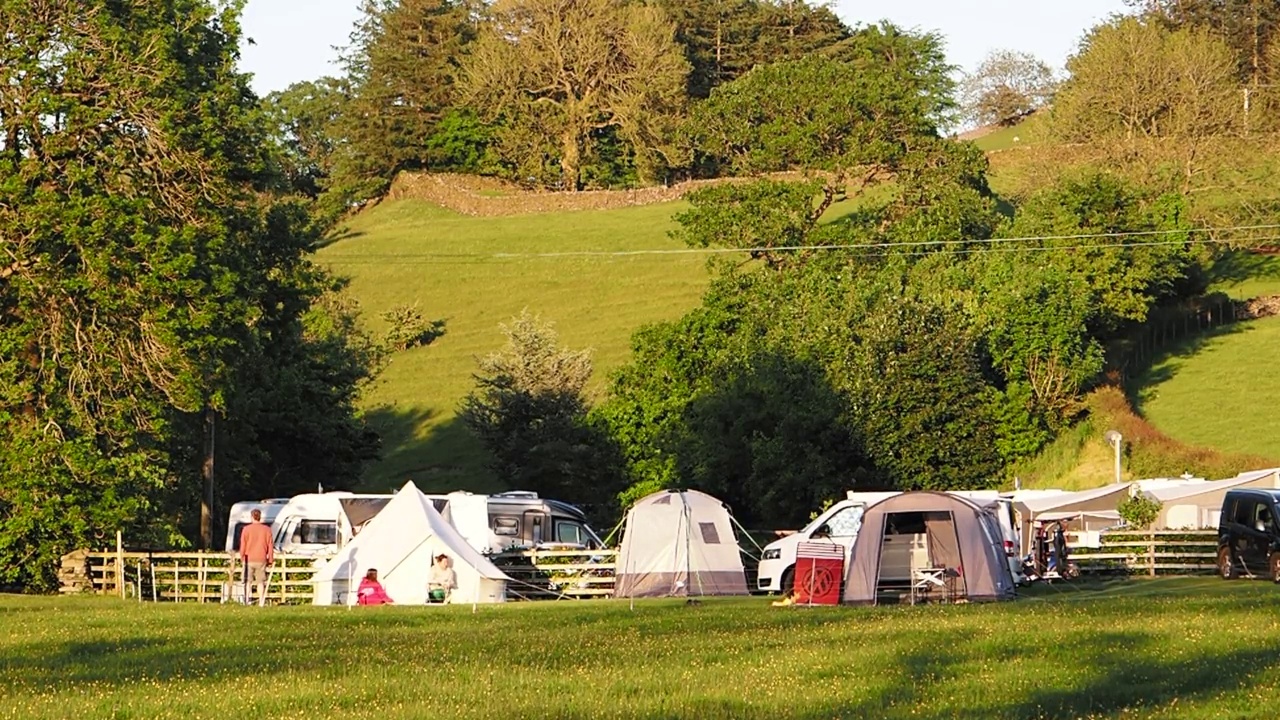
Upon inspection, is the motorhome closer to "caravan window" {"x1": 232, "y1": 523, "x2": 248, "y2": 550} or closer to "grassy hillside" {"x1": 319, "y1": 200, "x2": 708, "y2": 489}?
"caravan window" {"x1": 232, "y1": 523, "x2": 248, "y2": 550}

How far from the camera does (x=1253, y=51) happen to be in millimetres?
116438

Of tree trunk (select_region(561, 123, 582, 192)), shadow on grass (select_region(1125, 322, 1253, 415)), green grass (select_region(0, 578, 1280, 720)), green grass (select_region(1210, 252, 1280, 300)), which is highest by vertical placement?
tree trunk (select_region(561, 123, 582, 192))

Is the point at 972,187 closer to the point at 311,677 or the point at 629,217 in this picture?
the point at 629,217

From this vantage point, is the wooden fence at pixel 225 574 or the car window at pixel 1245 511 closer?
the car window at pixel 1245 511

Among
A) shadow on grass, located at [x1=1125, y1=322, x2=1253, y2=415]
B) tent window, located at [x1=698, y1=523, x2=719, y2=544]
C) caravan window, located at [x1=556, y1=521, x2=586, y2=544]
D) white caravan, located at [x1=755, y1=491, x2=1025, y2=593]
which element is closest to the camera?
white caravan, located at [x1=755, y1=491, x2=1025, y2=593]

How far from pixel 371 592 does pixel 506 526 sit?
26.3 feet

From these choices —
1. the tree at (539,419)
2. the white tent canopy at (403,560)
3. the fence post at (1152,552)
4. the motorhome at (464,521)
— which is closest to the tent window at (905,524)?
the white tent canopy at (403,560)

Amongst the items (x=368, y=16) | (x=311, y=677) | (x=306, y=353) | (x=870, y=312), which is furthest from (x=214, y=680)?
(x=368, y=16)

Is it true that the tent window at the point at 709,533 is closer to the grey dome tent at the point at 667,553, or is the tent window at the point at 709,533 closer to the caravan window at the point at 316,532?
the grey dome tent at the point at 667,553

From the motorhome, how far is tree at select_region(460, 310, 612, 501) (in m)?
21.0

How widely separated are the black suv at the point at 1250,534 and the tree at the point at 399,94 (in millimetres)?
89326

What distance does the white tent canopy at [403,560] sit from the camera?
32406mm

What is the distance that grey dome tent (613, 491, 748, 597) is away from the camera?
34000 millimetres

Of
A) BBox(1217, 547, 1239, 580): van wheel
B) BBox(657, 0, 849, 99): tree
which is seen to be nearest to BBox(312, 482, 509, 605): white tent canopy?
BBox(1217, 547, 1239, 580): van wheel
